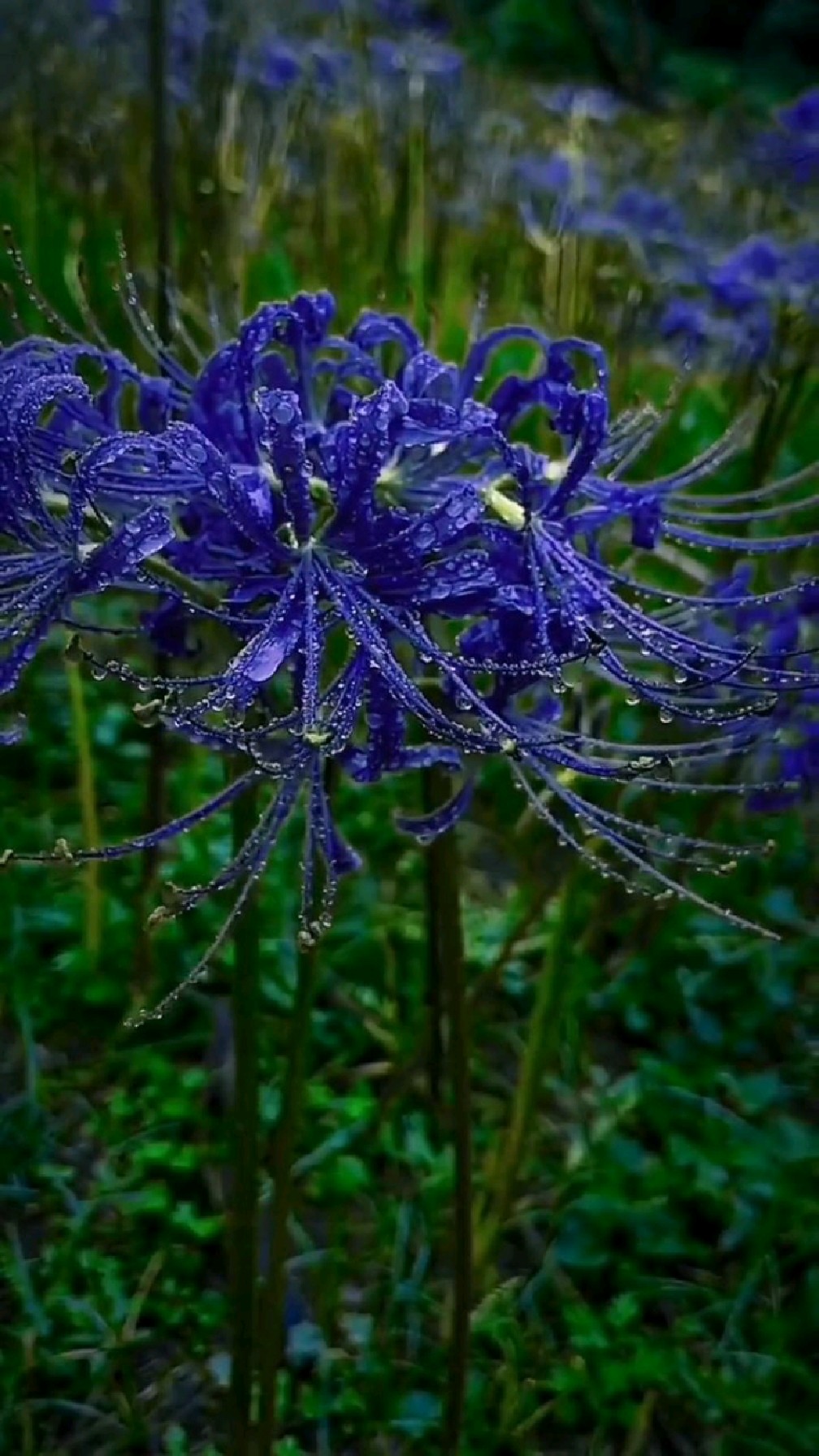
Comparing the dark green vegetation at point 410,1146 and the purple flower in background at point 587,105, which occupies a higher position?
the purple flower in background at point 587,105

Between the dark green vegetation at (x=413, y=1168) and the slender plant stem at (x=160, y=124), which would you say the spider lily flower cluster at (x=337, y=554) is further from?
the slender plant stem at (x=160, y=124)

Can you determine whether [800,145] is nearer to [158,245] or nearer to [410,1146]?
[158,245]

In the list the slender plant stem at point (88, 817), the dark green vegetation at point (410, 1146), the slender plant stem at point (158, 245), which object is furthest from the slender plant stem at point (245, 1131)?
the slender plant stem at point (88, 817)

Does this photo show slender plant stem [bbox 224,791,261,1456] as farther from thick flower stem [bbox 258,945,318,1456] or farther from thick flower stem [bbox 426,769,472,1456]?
thick flower stem [bbox 426,769,472,1456]

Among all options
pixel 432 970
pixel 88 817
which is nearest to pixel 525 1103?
pixel 432 970

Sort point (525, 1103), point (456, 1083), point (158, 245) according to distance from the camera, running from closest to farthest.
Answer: point (456, 1083), point (525, 1103), point (158, 245)
